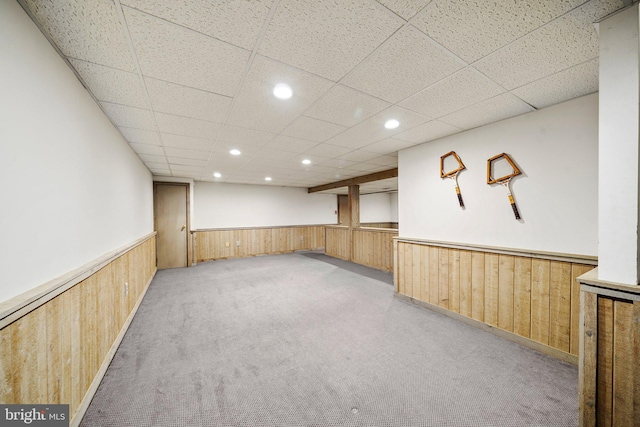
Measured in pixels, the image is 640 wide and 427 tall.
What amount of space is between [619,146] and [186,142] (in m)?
3.97

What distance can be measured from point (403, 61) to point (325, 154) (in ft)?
7.80

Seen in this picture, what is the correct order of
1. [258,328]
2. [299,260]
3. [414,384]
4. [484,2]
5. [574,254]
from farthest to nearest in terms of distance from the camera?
[299,260] → [258,328] → [574,254] → [414,384] → [484,2]

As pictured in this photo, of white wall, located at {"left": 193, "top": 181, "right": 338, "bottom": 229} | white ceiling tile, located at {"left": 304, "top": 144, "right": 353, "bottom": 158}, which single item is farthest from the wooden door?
white ceiling tile, located at {"left": 304, "top": 144, "right": 353, "bottom": 158}

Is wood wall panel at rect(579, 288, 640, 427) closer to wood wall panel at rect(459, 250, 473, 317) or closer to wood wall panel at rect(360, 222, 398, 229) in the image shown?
wood wall panel at rect(459, 250, 473, 317)

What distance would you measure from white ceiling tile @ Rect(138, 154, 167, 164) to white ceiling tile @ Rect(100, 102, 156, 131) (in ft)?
4.50

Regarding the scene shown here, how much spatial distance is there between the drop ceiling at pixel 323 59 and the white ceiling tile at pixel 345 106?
2 centimetres

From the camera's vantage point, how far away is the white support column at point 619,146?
119cm

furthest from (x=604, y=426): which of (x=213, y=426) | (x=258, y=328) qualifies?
(x=258, y=328)

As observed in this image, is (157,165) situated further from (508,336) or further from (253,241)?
(508,336)

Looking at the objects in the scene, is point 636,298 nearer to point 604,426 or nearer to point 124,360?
point 604,426

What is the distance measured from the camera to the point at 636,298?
1.14 metres

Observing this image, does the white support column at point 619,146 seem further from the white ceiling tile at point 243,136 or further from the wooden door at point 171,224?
the wooden door at point 171,224

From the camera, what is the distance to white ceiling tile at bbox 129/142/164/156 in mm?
3215

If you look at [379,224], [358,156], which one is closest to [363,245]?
[358,156]
